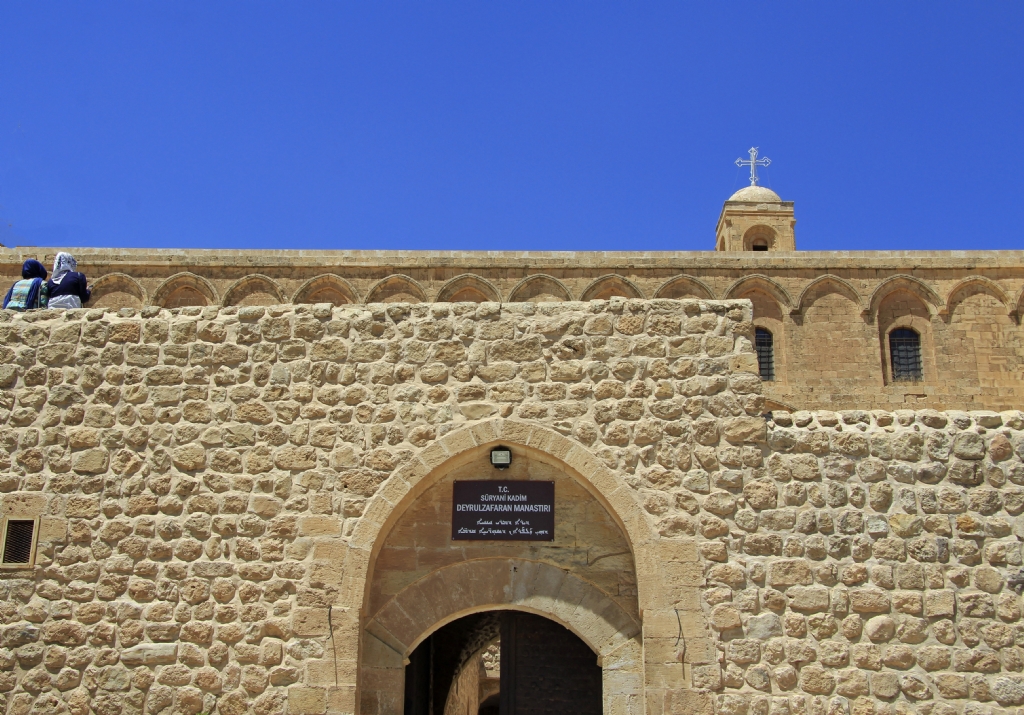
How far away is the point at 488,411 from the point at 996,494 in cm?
340

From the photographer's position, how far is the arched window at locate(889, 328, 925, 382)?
15.5 m

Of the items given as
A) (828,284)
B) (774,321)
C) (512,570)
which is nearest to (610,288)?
(774,321)

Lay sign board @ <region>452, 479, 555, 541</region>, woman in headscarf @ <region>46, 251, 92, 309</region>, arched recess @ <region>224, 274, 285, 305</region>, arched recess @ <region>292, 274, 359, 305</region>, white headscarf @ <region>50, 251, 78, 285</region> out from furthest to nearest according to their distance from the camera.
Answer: arched recess @ <region>224, 274, 285, 305</region>
arched recess @ <region>292, 274, 359, 305</region>
white headscarf @ <region>50, 251, 78, 285</region>
woman in headscarf @ <region>46, 251, 92, 309</region>
sign board @ <region>452, 479, 555, 541</region>

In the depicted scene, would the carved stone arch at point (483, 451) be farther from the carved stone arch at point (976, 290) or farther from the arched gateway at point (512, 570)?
the carved stone arch at point (976, 290)

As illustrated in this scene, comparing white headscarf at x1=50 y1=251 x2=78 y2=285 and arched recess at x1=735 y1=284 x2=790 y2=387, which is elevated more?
arched recess at x1=735 y1=284 x2=790 y2=387

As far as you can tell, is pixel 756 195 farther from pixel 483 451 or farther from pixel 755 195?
pixel 483 451

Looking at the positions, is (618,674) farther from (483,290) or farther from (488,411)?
(483,290)

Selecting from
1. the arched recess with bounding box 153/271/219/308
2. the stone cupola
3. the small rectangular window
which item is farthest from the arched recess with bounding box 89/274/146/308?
the stone cupola

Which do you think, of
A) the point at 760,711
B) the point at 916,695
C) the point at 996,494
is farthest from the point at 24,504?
the point at 996,494

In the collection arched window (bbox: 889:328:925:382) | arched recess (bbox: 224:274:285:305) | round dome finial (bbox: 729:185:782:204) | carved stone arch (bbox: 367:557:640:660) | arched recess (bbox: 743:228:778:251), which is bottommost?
carved stone arch (bbox: 367:557:640:660)

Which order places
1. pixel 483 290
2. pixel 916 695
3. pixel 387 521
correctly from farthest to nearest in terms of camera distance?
pixel 483 290 → pixel 387 521 → pixel 916 695

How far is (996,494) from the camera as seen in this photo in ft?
19.7

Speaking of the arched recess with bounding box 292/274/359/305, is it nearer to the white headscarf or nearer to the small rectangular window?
the white headscarf

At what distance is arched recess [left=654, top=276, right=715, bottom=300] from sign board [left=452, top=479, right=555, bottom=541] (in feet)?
30.8
